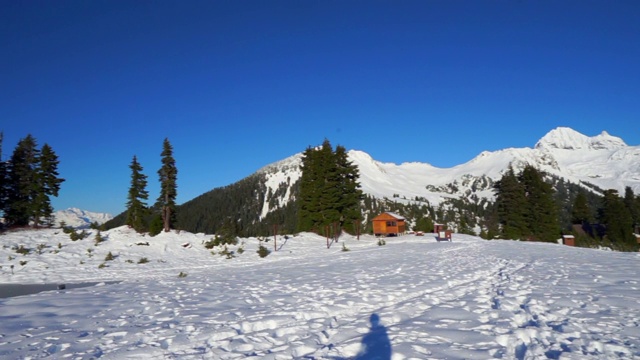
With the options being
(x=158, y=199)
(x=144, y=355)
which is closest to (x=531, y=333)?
(x=144, y=355)

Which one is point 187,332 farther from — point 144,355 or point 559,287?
point 559,287

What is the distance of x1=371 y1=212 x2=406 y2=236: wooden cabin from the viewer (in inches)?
2072

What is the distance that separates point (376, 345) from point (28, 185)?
36909 millimetres

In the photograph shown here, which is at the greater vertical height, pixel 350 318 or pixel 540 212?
pixel 540 212

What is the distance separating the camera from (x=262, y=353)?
199 inches

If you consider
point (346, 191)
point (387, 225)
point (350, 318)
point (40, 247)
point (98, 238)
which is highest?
point (346, 191)

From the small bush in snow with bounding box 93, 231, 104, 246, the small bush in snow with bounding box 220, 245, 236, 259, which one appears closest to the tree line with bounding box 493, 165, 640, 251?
the small bush in snow with bounding box 220, 245, 236, 259

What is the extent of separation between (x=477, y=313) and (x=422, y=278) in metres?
Result: 4.52

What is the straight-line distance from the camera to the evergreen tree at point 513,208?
1913 inches

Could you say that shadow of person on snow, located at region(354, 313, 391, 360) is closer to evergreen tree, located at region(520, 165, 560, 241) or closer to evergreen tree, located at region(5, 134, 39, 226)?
evergreen tree, located at region(5, 134, 39, 226)

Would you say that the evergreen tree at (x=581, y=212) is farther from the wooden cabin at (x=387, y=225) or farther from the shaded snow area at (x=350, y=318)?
the shaded snow area at (x=350, y=318)

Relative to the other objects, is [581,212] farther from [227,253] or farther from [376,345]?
[376,345]

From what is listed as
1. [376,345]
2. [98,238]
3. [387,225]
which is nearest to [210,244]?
[98,238]

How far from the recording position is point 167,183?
115ft
